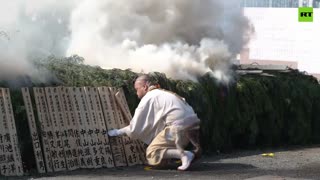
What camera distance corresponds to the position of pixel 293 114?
14812 millimetres

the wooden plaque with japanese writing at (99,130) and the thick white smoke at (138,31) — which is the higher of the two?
Answer: the thick white smoke at (138,31)

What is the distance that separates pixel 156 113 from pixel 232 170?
1598mm

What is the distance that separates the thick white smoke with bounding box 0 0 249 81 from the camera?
12305 millimetres

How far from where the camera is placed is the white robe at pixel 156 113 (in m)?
9.99

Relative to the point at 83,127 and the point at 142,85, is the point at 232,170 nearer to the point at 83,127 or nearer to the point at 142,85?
the point at 142,85

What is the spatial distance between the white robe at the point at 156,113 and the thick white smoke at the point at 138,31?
1.96 m

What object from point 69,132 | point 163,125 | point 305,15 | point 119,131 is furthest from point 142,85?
point 305,15

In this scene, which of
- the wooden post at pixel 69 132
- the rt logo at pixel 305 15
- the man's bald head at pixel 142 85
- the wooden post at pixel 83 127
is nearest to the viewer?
the wooden post at pixel 69 132

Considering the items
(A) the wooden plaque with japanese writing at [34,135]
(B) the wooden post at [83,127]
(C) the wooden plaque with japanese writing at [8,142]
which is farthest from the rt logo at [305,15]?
(C) the wooden plaque with japanese writing at [8,142]

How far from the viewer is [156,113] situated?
1009 cm

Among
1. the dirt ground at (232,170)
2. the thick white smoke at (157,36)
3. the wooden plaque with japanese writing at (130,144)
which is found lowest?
the dirt ground at (232,170)

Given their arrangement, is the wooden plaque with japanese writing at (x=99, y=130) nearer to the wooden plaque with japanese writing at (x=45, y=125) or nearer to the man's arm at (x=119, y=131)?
the man's arm at (x=119, y=131)

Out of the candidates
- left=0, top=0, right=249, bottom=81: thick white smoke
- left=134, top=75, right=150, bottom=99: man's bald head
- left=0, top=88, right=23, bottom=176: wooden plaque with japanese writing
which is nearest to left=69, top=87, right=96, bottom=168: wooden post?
left=134, top=75, right=150, bottom=99: man's bald head

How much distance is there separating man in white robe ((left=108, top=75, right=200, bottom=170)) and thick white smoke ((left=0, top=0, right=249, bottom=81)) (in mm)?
1981
